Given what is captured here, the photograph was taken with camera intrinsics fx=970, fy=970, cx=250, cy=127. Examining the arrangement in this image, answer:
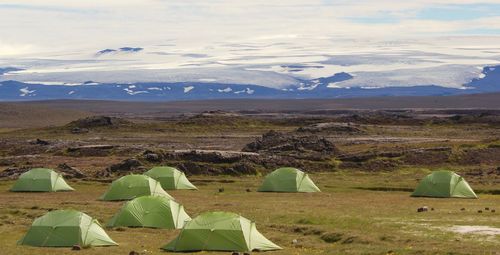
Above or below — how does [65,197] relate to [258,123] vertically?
above

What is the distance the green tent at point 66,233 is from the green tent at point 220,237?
3332 mm

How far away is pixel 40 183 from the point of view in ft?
225

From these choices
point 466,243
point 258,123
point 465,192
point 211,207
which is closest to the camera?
point 466,243

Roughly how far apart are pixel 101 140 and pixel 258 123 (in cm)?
4270

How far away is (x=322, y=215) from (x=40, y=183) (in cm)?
2563

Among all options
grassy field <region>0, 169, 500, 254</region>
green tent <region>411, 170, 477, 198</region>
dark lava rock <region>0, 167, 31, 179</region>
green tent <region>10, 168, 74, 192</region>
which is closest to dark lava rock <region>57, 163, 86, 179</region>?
grassy field <region>0, 169, 500, 254</region>

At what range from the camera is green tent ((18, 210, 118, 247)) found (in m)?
40.8

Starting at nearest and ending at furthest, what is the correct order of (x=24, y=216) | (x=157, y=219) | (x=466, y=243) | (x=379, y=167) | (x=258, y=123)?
(x=466, y=243), (x=157, y=219), (x=24, y=216), (x=379, y=167), (x=258, y=123)

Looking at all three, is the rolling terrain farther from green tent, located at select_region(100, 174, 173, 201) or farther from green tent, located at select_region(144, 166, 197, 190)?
green tent, located at select_region(144, 166, 197, 190)

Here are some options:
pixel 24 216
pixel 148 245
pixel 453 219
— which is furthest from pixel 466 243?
pixel 24 216

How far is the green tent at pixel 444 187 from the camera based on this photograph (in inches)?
2463

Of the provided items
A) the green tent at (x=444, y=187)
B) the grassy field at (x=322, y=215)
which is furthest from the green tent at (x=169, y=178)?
the green tent at (x=444, y=187)

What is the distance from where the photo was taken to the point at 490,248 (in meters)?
37.5

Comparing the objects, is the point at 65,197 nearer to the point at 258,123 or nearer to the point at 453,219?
the point at 453,219
